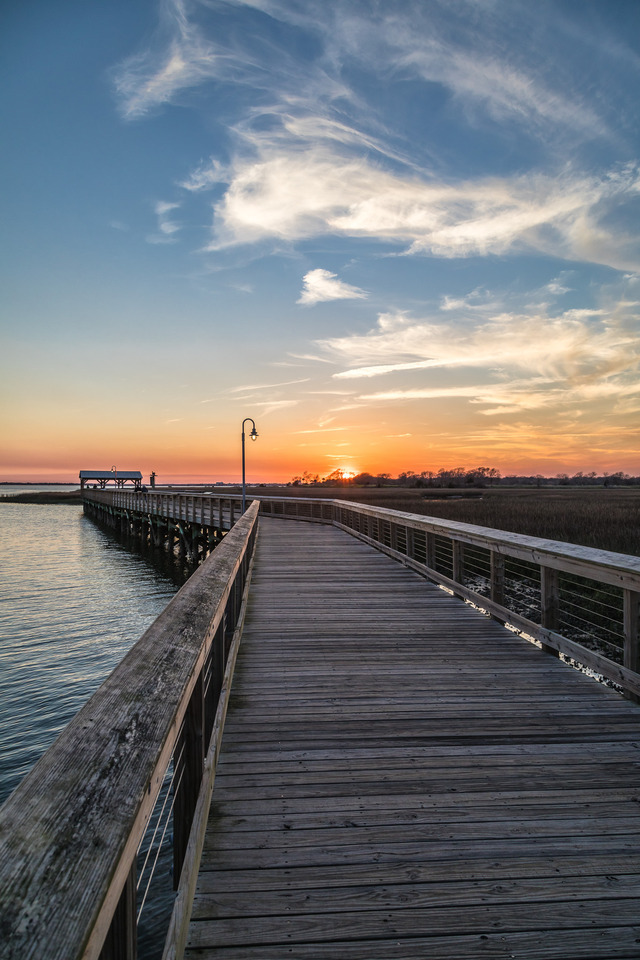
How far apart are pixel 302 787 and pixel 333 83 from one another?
15268 mm

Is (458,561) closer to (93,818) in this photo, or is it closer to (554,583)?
(554,583)

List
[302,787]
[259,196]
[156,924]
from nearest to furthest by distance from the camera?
[302,787]
[156,924]
[259,196]

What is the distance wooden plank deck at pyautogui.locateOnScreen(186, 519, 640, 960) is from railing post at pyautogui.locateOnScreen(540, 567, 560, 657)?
0.28 meters

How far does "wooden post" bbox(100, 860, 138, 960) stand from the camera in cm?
92

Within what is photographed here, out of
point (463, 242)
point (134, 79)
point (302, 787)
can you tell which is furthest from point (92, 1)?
point (302, 787)

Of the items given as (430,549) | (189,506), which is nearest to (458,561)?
(430,549)

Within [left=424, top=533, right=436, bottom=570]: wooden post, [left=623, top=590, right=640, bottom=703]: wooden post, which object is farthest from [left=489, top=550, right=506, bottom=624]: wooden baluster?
[left=424, top=533, right=436, bottom=570]: wooden post

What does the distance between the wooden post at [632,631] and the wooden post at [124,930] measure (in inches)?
151

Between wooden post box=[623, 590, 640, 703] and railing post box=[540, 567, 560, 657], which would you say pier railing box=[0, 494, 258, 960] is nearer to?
wooden post box=[623, 590, 640, 703]

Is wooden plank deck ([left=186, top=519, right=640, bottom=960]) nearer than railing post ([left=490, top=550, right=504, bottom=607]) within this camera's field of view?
Yes

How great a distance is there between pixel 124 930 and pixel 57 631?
1346 cm

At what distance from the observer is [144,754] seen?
1054 millimetres

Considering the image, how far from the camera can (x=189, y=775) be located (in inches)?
80.8

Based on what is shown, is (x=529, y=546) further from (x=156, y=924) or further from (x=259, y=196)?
(x=259, y=196)
